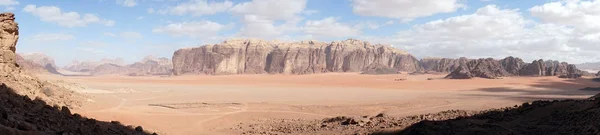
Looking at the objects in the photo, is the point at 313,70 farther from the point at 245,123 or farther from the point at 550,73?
the point at 245,123

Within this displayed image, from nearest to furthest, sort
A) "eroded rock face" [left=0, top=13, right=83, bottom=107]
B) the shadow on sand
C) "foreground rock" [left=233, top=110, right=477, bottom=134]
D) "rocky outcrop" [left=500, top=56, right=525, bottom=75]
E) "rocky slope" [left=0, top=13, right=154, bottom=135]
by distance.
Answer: "rocky slope" [left=0, top=13, right=154, bottom=135], the shadow on sand, "foreground rock" [left=233, top=110, right=477, bottom=134], "eroded rock face" [left=0, top=13, right=83, bottom=107], "rocky outcrop" [left=500, top=56, right=525, bottom=75]

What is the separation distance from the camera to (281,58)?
114 metres

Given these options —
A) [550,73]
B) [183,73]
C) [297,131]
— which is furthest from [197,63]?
[297,131]

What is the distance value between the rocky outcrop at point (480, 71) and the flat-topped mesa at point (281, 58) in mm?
44684

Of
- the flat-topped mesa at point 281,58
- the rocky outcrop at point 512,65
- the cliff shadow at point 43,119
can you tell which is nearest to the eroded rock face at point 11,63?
the cliff shadow at point 43,119

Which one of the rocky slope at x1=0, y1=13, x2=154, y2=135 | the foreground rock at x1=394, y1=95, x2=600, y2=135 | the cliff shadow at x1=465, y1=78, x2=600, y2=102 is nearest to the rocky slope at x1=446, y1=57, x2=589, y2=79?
the cliff shadow at x1=465, y1=78, x2=600, y2=102

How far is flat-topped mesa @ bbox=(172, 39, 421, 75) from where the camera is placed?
368 feet

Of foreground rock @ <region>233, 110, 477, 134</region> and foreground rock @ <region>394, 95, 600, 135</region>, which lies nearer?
foreground rock @ <region>394, 95, 600, 135</region>

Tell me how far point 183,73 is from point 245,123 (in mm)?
100321

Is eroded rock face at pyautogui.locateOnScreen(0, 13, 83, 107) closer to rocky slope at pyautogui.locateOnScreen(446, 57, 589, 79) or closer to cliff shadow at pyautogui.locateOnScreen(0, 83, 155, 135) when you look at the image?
cliff shadow at pyautogui.locateOnScreen(0, 83, 155, 135)

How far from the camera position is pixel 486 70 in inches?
2734

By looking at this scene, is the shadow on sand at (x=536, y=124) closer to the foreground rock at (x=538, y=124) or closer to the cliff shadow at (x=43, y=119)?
the foreground rock at (x=538, y=124)

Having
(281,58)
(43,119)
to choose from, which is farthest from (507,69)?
(43,119)

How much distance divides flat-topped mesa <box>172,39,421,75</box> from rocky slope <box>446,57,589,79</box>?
4230 cm
